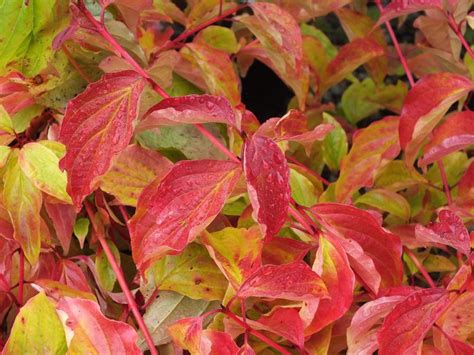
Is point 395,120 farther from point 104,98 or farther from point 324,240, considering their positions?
point 104,98

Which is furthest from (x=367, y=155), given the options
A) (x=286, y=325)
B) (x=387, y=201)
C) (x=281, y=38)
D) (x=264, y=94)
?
(x=264, y=94)

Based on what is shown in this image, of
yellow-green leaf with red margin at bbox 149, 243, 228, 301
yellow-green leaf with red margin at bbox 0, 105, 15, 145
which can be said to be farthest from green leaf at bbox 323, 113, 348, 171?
yellow-green leaf with red margin at bbox 0, 105, 15, 145

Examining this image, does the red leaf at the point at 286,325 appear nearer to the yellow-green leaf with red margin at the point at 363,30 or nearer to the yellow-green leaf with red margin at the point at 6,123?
the yellow-green leaf with red margin at the point at 6,123

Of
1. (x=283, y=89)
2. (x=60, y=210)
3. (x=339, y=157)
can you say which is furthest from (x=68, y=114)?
(x=283, y=89)

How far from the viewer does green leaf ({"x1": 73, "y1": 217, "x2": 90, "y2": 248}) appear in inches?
27.8

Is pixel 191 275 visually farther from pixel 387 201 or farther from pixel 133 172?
pixel 387 201

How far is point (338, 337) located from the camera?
67 cm

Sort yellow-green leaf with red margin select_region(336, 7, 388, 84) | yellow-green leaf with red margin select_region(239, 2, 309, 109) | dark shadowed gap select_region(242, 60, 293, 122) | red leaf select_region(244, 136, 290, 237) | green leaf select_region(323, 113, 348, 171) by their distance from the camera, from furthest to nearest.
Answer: dark shadowed gap select_region(242, 60, 293, 122), yellow-green leaf with red margin select_region(336, 7, 388, 84), green leaf select_region(323, 113, 348, 171), yellow-green leaf with red margin select_region(239, 2, 309, 109), red leaf select_region(244, 136, 290, 237)

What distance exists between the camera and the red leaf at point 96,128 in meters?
0.57

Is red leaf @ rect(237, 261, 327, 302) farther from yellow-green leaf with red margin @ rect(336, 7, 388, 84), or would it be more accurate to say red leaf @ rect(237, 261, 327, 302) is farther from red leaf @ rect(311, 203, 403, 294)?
yellow-green leaf with red margin @ rect(336, 7, 388, 84)

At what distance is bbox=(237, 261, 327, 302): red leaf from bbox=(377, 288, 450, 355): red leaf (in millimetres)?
55

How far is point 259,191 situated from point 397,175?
0.37 metres

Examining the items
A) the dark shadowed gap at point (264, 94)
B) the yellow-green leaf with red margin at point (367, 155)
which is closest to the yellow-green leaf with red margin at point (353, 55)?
the yellow-green leaf with red margin at point (367, 155)

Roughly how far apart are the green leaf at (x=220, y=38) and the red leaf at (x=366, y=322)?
0.44m
